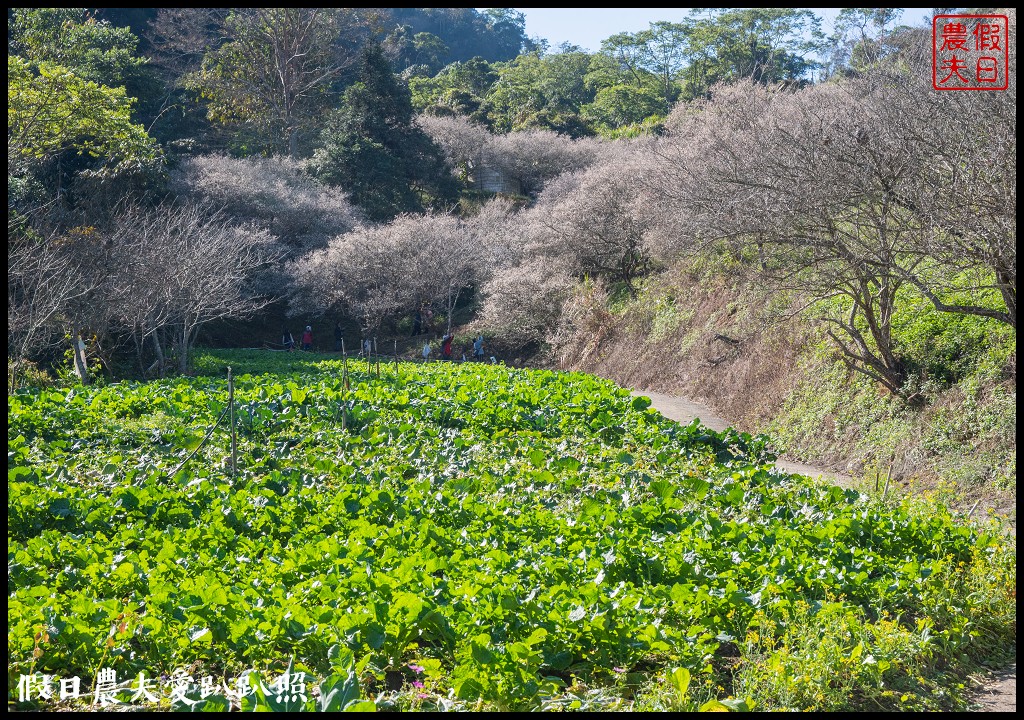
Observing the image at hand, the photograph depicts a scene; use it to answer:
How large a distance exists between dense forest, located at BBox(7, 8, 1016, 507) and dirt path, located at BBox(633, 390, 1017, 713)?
2.37 feet

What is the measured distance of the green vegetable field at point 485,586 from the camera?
16.1ft

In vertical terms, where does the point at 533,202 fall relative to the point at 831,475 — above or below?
above

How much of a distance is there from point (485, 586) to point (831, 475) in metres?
9.63

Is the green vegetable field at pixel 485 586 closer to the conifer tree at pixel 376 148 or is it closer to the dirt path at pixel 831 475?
the dirt path at pixel 831 475

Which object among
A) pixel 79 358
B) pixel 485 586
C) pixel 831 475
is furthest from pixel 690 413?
pixel 485 586

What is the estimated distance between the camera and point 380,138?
43.5 metres

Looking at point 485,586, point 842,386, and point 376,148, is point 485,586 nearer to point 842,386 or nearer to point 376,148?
point 842,386

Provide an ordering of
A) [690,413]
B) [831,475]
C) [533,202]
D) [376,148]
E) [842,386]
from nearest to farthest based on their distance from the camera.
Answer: [831,475] → [842,386] → [690,413] → [376,148] → [533,202]

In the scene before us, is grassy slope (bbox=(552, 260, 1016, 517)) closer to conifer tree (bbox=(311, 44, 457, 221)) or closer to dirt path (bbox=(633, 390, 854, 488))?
dirt path (bbox=(633, 390, 854, 488))

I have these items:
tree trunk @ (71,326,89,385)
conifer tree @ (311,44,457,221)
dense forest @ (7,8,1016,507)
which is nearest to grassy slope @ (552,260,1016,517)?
dense forest @ (7,8,1016,507)

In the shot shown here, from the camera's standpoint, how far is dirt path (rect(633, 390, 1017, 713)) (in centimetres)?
550

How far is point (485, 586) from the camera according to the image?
18.9ft

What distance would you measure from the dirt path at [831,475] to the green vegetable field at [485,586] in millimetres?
183

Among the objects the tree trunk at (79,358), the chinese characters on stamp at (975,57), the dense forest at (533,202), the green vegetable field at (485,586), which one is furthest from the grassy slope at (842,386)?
the tree trunk at (79,358)
